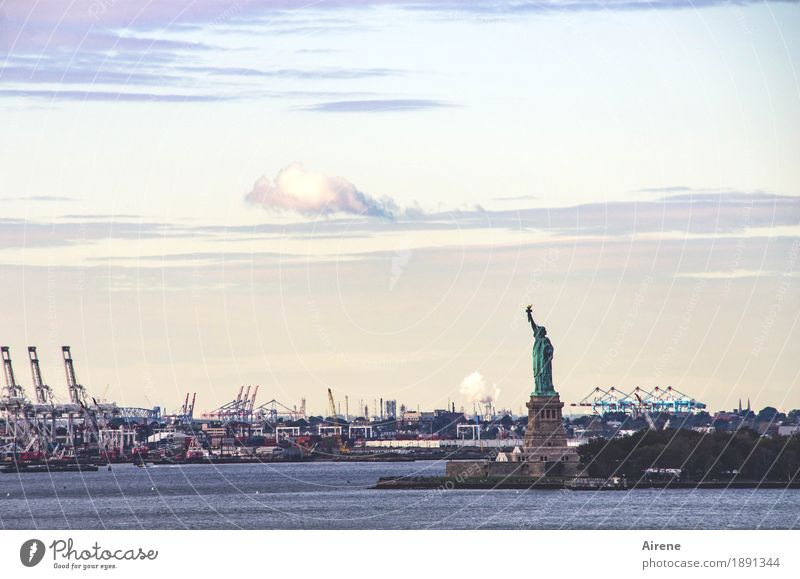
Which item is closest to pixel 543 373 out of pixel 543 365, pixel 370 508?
pixel 543 365

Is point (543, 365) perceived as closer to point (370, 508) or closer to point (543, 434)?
point (543, 434)

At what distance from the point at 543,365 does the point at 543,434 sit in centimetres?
409

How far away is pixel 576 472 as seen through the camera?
113 m

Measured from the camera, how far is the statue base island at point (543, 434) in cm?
10790

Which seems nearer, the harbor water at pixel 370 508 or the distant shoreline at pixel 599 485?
the harbor water at pixel 370 508

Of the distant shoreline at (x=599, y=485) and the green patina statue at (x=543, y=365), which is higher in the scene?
the green patina statue at (x=543, y=365)

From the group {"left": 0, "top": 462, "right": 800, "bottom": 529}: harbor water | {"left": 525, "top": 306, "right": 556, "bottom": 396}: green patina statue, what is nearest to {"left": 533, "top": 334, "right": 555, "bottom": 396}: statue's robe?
{"left": 525, "top": 306, "right": 556, "bottom": 396}: green patina statue

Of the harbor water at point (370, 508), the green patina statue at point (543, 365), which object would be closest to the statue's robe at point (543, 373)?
the green patina statue at point (543, 365)

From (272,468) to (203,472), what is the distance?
16.4 metres

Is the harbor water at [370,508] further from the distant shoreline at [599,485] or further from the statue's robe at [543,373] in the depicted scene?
the statue's robe at [543,373]

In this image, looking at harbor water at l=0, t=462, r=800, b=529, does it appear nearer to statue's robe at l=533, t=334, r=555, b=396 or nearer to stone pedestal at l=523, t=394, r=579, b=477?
stone pedestal at l=523, t=394, r=579, b=477

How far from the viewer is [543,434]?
109812 millimetres
